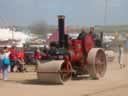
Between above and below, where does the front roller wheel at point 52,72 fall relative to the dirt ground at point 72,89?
above

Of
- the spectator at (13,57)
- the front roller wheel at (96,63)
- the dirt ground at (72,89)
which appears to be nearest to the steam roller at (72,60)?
the front roller wheel at (96,63)

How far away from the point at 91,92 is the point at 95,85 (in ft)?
7.41

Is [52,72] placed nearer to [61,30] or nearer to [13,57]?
[61,30]

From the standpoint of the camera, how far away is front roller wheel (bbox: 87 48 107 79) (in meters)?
19.2

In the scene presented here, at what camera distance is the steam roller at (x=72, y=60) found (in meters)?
17.6

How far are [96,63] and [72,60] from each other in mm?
1229

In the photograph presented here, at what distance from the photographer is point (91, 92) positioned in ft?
49.9

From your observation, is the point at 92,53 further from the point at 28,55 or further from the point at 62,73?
the point at 28,55

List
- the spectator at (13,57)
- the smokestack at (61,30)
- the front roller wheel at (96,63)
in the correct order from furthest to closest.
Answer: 1. the spectator at (13,57)
2. the front roller wheel at (96,63)
3. the smokestack at (61,30)

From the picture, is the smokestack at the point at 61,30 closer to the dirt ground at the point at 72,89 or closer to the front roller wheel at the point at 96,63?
the front roller wheel at the point at 96,63

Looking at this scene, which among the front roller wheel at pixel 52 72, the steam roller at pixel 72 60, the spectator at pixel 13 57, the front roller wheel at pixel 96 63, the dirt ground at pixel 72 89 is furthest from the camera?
the spectator at pixel 13 57

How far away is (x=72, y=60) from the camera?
18.9 metres

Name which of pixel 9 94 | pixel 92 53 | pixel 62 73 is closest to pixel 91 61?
pixel 92 53

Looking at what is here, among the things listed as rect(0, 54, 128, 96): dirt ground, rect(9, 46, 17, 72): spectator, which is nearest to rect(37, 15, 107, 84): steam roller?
rect(0, 54, 128, 96): dirt ground
